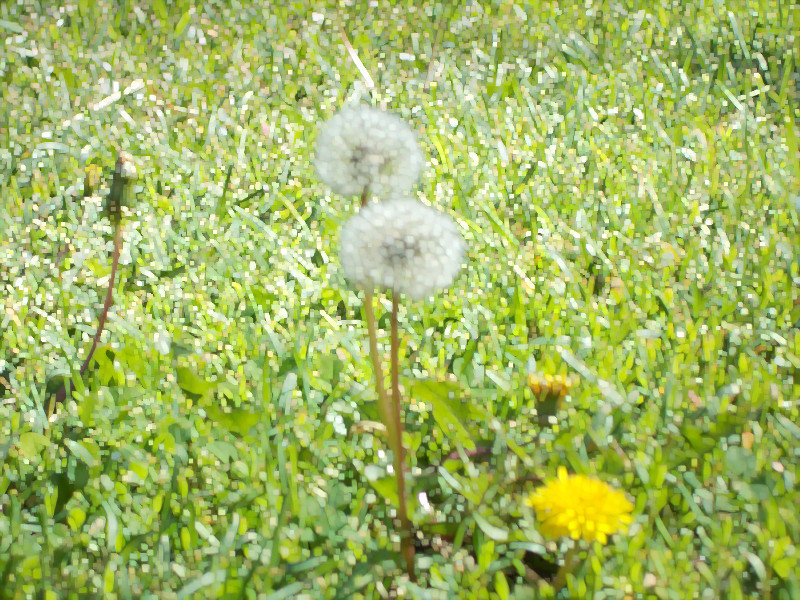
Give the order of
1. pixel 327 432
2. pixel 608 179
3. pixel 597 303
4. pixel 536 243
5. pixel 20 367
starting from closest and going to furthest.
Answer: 1. pixel 327 432
2. pixel 20 367
3. pixel 597 303
4. pixel 536 243
5. pixel 608 179

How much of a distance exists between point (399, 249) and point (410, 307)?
849mm

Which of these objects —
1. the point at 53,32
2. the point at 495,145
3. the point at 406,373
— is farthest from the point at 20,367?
the point at 53,32

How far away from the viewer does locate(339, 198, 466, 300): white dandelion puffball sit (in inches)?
48.1

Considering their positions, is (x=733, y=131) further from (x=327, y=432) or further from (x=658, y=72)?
(x=327, y=432)

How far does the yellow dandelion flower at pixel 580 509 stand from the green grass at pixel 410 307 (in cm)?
9

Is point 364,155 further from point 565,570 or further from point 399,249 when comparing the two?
point 565,570

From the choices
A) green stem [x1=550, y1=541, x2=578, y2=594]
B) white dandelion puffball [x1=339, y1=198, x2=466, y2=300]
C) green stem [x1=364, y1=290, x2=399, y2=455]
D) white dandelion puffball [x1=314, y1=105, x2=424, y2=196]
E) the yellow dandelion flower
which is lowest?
green stem [x1=550, y1=541, x2=578, y2=594]

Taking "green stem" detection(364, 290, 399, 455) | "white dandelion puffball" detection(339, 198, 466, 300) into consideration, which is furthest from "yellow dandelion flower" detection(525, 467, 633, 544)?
"white dandelion puffball" detection(339, 198, 466, 300)

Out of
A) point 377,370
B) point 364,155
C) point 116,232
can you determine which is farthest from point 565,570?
point 116,232

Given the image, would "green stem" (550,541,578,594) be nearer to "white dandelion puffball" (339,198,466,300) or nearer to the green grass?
the green grass

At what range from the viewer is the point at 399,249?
1223mm

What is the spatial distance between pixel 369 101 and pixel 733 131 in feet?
3.72

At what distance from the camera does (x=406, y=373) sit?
1864mm

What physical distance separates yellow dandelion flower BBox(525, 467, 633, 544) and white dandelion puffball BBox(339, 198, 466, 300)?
408 millimetres
